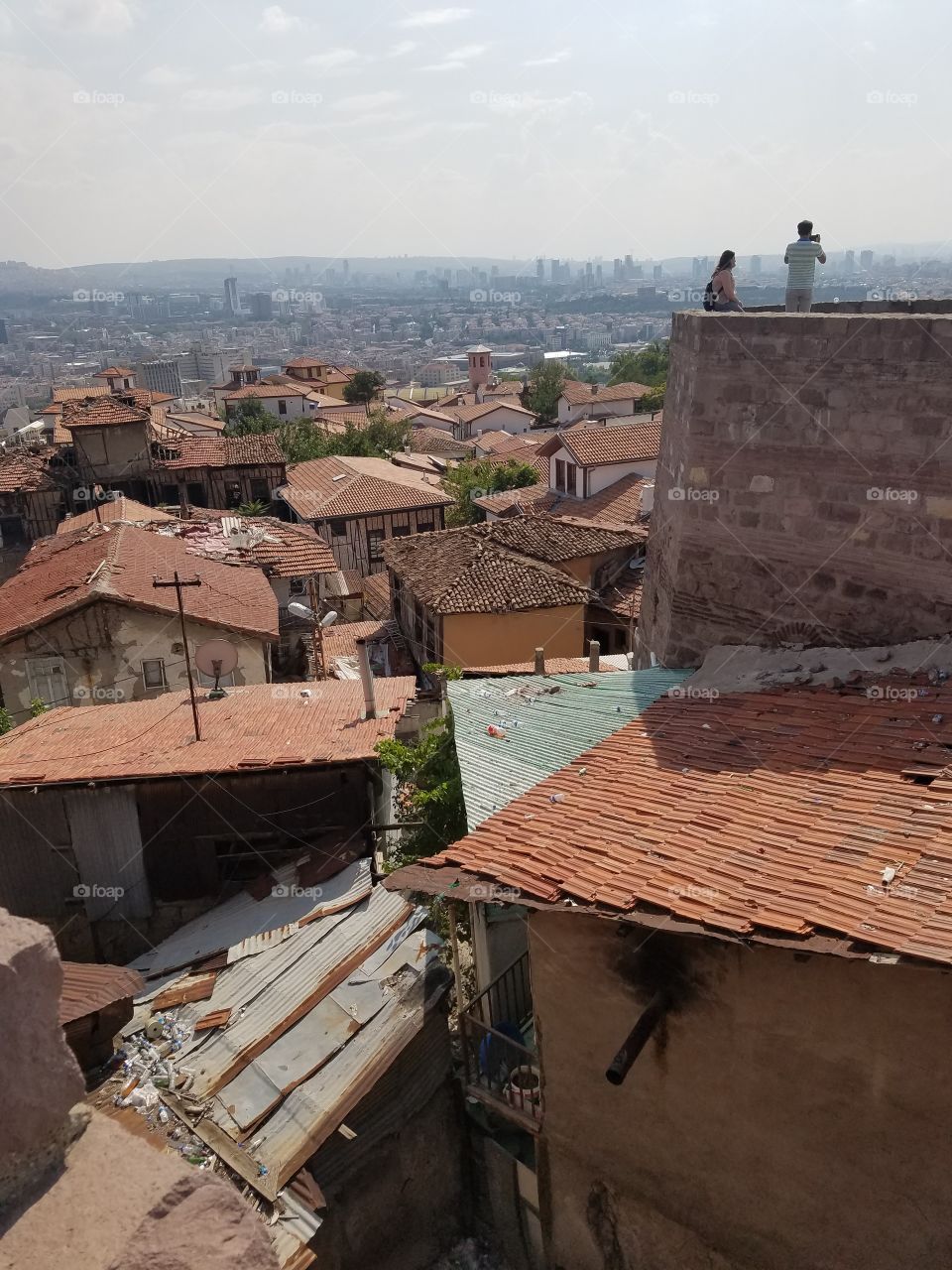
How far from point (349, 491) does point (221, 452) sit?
5.52 meters

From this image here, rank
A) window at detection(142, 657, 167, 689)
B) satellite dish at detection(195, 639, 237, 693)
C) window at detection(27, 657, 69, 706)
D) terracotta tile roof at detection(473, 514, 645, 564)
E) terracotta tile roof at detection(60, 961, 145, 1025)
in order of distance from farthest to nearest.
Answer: terracotta tile roof at detection(473, 514, 645, 564), window at detection(142, 657, 167, 689), window at detection(27, 657, 69, 706), satellite dish at detection(195, 639, 237, 693), terracotta tile roof at detection(60, 961, 145, 1025)

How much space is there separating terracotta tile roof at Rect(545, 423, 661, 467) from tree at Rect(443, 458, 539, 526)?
22.0 ft

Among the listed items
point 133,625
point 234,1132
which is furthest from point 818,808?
point 133,625

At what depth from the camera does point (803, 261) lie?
30.9 feet

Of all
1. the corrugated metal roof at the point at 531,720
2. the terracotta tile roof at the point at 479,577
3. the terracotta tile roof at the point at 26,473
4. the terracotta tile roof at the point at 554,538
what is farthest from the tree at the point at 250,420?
the corrugated metal roof at the point at 531,720

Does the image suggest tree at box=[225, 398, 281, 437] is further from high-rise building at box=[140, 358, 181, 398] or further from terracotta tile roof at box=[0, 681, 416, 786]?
high-rise building at box=[140, 358, 181, 398]

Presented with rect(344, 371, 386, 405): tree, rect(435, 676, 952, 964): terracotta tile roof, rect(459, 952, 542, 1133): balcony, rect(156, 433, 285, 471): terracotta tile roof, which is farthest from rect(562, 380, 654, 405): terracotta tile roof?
rect(459, 952, 542, 1133): balcony

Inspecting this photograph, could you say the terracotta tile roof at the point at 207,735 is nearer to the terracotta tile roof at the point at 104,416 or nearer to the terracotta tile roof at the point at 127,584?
the terracotta tile roof at the point at 127,584

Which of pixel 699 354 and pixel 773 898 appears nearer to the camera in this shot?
pixel 773 898

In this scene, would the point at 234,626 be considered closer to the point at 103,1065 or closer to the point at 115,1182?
the point at 103,1065

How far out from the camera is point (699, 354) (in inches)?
334

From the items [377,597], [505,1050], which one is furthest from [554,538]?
[505,1050]

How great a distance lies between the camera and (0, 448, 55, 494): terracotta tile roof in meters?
34.0

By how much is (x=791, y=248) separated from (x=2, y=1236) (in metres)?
9.96
